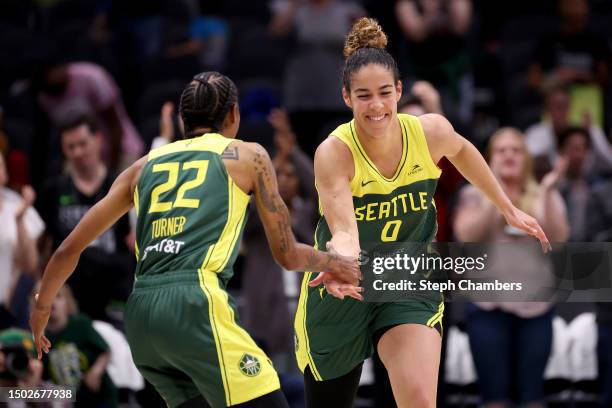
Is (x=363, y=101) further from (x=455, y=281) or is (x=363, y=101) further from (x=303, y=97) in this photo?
(x=303, y=97)

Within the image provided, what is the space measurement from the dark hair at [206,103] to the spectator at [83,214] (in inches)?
144

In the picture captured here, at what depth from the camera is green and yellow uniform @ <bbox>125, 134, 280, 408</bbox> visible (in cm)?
468

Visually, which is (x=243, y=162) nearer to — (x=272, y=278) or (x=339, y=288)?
(x=339, y=288)

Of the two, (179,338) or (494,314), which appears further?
(494,314)

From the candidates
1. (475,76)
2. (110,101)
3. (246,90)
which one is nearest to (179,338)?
(110,101)

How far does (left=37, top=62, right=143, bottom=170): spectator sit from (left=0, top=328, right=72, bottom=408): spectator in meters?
2.61

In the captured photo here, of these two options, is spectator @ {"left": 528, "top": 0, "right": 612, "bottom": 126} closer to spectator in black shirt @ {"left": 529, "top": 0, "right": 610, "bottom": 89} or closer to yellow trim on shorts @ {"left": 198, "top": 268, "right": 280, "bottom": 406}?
spectator in black shirt @ {"left": 529, "top": 0, "right": 610, "bottom": 89}

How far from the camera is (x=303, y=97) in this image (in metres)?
10.8

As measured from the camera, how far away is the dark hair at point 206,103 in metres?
5.00

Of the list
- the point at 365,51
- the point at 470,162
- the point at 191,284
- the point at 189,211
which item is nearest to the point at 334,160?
the point at 365,51

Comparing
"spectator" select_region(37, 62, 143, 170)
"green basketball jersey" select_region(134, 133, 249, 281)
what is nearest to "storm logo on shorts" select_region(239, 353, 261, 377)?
"green basketball jersey" select_region(134, 133, 249, 281)

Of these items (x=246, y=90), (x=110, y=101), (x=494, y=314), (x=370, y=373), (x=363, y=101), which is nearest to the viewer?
(x=363, y=101)

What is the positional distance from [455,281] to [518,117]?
5.85 meters

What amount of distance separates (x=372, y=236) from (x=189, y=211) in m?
1.20
